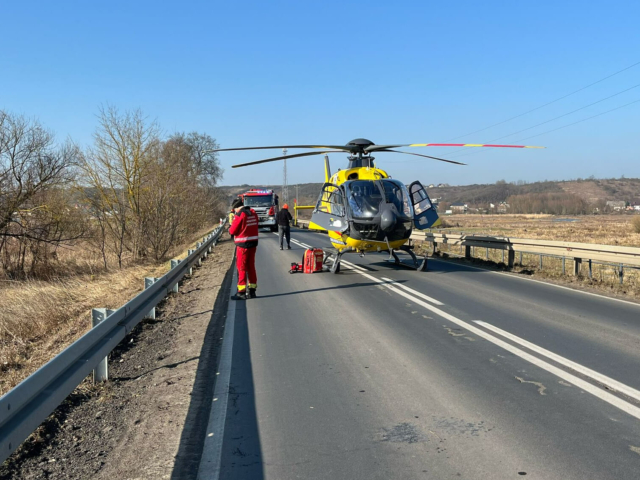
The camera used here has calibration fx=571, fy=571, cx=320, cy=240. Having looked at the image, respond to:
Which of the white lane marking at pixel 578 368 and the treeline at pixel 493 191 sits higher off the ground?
the treeline at pixel 493 191

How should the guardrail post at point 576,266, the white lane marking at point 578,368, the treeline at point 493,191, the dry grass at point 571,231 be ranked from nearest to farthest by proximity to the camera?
the white lane marking at point 578,368, the guardrail post at point 576,266, the dry grass at point 571,231, the treeline at point 493,191

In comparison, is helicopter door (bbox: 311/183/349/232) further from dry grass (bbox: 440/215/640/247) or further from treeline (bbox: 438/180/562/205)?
treeline (bbox: 438/180/562/205)

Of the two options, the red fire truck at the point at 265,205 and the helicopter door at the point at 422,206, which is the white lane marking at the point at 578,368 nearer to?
the helicopter door at the point at 422,206

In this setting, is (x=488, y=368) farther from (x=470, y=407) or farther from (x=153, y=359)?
(x=153, y=359)

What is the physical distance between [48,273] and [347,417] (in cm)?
2075

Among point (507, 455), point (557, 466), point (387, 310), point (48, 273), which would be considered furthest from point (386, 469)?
point (48, 273)

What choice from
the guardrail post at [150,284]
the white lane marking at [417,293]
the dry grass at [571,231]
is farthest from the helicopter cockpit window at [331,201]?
the dry grass at [571,231]

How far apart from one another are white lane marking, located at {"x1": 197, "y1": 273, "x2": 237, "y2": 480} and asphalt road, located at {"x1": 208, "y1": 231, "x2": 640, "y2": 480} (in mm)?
56

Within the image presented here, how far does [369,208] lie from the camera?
534 inches

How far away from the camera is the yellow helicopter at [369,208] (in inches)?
530

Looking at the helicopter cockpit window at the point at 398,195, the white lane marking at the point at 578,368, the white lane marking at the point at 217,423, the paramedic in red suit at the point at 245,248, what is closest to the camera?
the white lane marking at the point at 217,423

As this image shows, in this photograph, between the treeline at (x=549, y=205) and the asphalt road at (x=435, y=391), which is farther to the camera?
the treeline at (x=549, y=205)

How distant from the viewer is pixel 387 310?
938cm

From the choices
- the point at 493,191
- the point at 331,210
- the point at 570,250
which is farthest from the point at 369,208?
the point at 493,191
